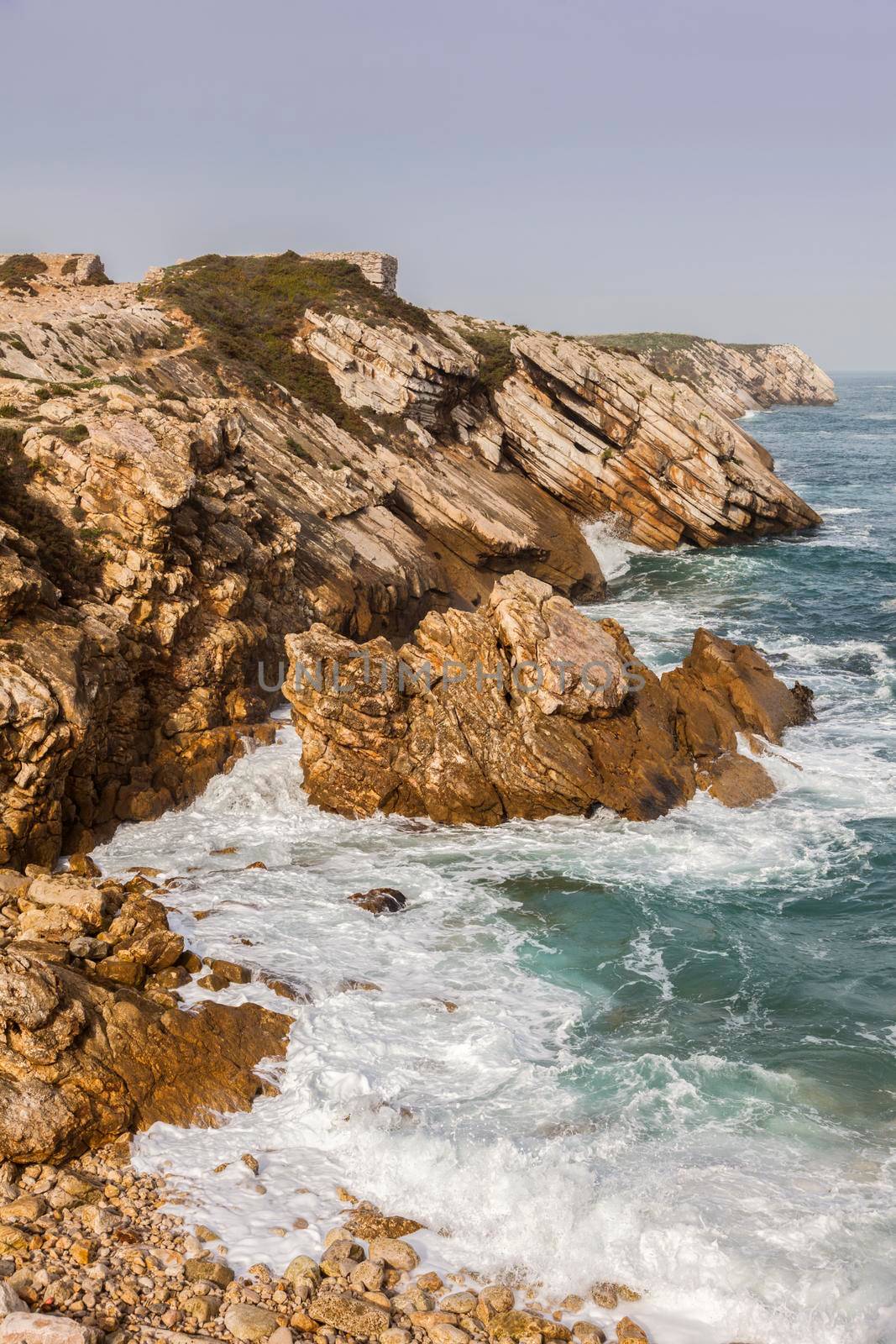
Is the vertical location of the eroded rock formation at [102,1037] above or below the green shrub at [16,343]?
below

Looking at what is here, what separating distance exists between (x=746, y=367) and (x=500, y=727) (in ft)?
590

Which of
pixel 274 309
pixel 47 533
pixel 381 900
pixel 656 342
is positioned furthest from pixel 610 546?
pixel 656 342

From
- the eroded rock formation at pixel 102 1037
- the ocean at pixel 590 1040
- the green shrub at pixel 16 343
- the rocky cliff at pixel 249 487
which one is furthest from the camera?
the green shrub at pixel 16 343

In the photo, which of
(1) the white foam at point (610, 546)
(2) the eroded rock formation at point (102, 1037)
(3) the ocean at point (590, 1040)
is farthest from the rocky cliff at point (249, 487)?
(2) the eroded rock formation at point (102, 1037)

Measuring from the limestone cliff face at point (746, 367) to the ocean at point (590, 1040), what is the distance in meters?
153

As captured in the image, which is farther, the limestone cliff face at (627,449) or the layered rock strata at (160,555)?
the limestone cliff face at (627,449)

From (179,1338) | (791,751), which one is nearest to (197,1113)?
(179,1338)

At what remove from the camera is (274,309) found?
5916cm

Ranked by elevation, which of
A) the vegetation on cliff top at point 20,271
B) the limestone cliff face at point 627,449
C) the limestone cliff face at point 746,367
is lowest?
the limestone cliff face at point 627,449

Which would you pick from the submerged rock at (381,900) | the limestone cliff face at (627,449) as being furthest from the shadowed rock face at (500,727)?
the limestone cliff face at (627,449)

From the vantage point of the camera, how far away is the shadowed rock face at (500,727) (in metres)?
26.6

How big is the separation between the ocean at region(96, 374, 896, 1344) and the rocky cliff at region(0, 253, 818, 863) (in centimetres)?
331

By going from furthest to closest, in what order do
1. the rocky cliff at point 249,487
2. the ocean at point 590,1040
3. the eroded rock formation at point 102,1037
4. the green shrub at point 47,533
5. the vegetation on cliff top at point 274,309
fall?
the vegetation on cliff top at point 274,309 → the green shrub at point 47,533 → the rocky cliff at point 249,487 → the eroded rock formation at point 102,1037 → the ocean at point 590,1040

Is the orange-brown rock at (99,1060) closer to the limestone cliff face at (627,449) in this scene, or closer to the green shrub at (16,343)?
the green shrub at (16,343)
